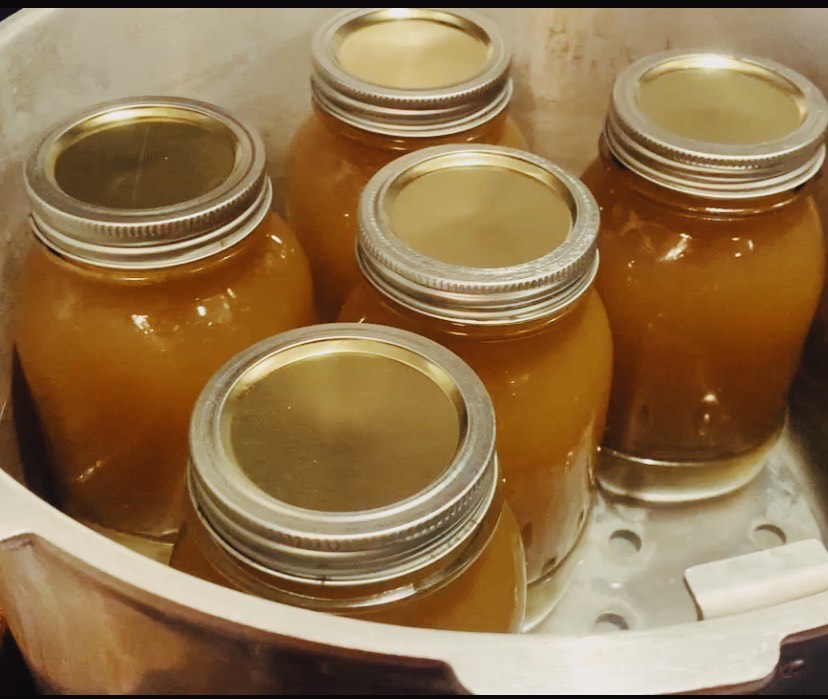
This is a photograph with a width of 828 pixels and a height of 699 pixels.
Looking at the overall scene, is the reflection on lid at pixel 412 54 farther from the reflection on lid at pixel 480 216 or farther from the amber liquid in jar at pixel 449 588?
the amber liquid in jar at pixel 449 588

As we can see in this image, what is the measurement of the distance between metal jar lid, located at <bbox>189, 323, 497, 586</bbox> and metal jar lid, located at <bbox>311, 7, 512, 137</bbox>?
0.18 metres

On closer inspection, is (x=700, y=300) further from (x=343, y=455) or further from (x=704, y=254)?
(x=343, y=455)

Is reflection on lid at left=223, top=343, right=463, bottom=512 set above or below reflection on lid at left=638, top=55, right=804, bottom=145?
below

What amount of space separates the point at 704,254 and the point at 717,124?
0.28 ft

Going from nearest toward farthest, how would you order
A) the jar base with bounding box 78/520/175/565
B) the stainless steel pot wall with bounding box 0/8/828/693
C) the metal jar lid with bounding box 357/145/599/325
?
the stainless steel pot wall with bounding box 0/8/828/693 < the metal jar lid with bounding box 357/145/599/325 < the jar base with bounding box 78/520/175/565

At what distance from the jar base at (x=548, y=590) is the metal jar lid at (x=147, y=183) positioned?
27 cm

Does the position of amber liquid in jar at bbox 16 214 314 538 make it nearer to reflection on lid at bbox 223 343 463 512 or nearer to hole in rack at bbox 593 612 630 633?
reflection on lid at bbox 223 343 463 512

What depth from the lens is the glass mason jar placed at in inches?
12.9

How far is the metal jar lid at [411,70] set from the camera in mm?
543

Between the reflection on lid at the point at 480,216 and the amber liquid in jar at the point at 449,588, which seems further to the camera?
the reflection on lid at the point at 480,216

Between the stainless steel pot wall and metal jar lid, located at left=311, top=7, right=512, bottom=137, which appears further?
metal jar lid, located at left=311, top=7, right=512, bottom=137

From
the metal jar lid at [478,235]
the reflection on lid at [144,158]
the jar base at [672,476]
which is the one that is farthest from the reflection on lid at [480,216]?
the jar base at [672,476]

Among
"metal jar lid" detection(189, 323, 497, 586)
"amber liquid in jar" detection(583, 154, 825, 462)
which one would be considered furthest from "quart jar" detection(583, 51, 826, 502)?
"metal jar lid" detection(189, 323, 497, 586)

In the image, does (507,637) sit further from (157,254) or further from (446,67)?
(446,67)
